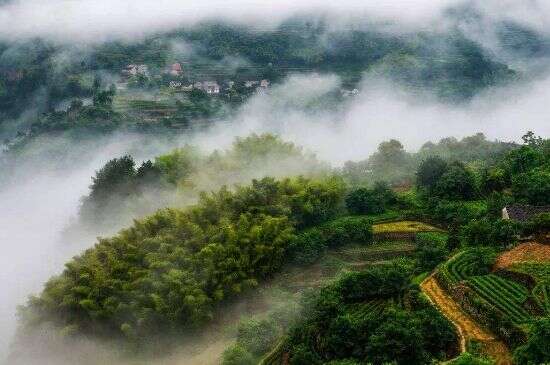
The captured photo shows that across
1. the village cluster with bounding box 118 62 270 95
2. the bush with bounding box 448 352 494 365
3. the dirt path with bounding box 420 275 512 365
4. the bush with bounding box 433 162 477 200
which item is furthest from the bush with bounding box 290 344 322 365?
the village cluster with bounding box 118 62 270 95

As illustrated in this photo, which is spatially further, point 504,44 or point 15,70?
point 504,44

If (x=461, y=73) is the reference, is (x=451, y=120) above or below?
below

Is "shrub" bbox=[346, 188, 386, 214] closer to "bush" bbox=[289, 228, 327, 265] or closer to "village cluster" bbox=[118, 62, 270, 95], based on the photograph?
"bush" bbox=[289, 228, 327, 265]

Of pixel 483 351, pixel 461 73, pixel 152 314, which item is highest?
pixel 461 73

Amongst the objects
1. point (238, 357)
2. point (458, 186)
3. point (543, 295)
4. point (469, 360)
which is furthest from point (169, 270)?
point (458, 186)

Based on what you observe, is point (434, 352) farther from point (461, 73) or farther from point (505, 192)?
point (461, 73)

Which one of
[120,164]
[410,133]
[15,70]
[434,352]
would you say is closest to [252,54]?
[410,133]

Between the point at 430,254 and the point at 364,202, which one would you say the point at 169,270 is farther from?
the point at 364,202

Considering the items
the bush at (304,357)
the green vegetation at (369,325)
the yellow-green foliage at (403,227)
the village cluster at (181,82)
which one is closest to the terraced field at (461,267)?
the green vegetation at (369,325)
